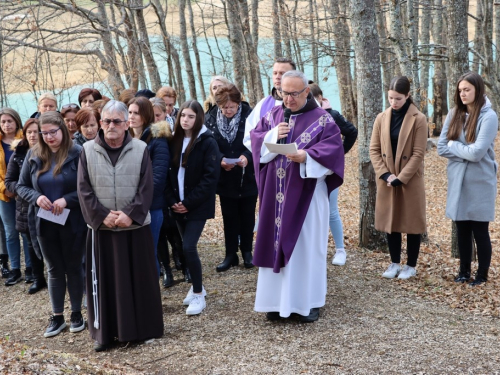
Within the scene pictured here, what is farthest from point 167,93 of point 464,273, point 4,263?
point 464,273

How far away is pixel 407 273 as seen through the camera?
6.51 metres

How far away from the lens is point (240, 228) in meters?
7.02

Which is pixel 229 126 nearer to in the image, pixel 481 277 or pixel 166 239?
pixel 166 239

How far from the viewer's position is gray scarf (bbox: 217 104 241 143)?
664cm

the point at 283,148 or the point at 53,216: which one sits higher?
the point at 283,148

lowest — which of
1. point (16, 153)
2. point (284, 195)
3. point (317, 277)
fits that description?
point (317, 277)

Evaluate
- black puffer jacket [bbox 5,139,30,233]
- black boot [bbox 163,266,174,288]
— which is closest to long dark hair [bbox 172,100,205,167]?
black boot [bbox 163,266,174,288]

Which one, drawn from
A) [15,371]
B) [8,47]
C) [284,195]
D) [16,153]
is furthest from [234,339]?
[8,47]

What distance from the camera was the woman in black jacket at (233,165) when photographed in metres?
6.53

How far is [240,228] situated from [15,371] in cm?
346

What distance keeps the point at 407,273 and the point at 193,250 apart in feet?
8.05

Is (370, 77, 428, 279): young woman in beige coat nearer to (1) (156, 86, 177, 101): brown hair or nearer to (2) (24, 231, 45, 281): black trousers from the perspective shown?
(1) (156, 86, 177, 101): brown hair

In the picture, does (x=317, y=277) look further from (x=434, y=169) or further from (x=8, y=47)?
(x=434, y=169)

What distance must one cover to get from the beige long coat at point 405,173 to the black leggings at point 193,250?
80.3 inches
